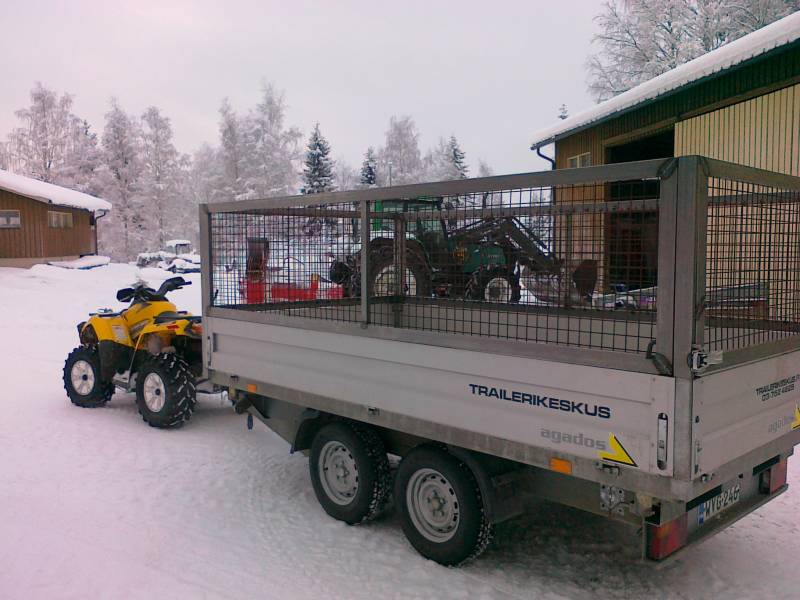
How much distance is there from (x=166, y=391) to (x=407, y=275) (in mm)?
2956

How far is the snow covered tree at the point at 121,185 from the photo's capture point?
147 ft

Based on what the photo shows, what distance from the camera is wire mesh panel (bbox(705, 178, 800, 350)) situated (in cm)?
377

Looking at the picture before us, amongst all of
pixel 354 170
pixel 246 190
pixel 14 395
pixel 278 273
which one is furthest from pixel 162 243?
pixel 278 273

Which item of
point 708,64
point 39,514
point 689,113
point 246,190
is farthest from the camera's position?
point 246,190

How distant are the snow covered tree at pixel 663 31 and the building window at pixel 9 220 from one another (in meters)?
23.8

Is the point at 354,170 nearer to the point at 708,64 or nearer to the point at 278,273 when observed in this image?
the point at 708,64

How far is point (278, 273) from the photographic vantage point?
561cm

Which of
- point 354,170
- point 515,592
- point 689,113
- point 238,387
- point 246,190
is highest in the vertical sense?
point 354,170

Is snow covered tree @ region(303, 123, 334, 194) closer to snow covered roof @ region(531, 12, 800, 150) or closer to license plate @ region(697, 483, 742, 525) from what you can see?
snow covered roof @ region(531, 12, 800, 150)

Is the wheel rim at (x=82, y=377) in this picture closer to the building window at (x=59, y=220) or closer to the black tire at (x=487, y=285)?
the black tire at (x=487, y=285)

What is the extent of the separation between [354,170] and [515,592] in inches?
3235

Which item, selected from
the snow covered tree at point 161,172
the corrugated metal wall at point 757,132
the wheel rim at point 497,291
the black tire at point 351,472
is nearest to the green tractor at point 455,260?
the wheel rim at point 497,291

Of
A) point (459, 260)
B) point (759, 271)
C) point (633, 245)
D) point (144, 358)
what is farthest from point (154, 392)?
point (759, 271)

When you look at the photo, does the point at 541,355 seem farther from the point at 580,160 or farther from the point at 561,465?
the point at 580,160
